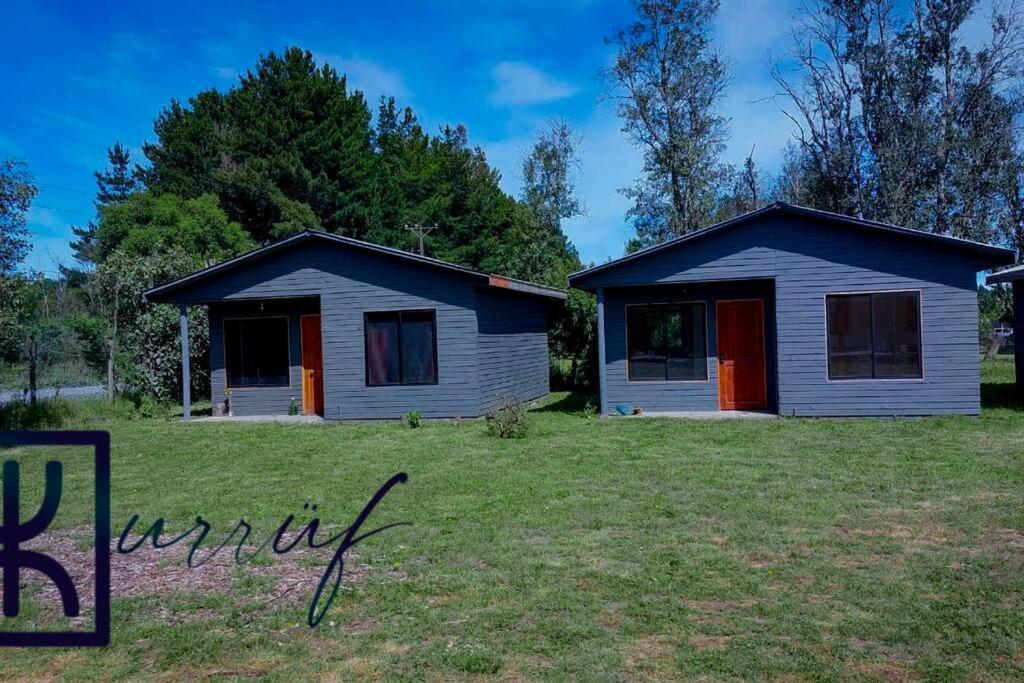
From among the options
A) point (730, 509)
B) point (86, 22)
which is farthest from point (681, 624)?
point (86, 22)

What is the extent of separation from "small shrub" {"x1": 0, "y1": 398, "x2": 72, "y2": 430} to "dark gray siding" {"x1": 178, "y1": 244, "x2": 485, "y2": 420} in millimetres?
3922

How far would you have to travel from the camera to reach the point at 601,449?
9.89 m

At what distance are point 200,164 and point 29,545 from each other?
32237mm

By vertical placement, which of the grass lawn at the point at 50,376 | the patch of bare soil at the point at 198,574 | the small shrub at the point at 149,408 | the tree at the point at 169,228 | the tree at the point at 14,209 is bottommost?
the patch of bare soil at the point at 198,574

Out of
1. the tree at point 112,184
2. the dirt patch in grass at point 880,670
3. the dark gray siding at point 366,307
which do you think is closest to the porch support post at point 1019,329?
the dark gray siding at point 366,307

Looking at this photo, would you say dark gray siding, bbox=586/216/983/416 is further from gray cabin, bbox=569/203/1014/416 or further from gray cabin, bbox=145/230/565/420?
gray cabin, bbox=145/230/565/420

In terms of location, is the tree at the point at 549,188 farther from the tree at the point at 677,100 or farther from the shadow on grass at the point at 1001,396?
the shadow on grass at the point at 1001,396

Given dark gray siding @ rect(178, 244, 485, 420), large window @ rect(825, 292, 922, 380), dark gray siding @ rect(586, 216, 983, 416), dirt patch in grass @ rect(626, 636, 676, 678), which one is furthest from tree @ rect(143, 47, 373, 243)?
dirt patch in grass @ rect(626, 636, 676, 678)

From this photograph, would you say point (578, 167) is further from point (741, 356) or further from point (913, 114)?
point (741, 356)

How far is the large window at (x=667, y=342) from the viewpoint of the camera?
13672mm

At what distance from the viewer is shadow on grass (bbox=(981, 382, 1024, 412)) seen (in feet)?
43.5

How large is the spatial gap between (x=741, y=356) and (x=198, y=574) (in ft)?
35.5

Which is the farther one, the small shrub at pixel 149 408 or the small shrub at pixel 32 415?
the small shrub at pixel 149 408

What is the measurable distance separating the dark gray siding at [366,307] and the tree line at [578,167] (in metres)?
4.87
